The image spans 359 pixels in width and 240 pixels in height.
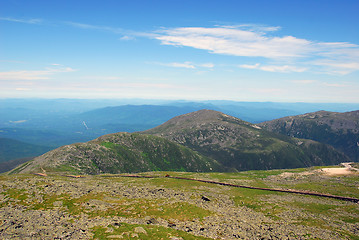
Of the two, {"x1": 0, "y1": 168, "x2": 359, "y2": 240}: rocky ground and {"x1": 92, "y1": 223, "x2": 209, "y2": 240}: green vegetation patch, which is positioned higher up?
{"x1": 92, "y1": 223, "x2": 209, "y2": 240}: green vegetation patch

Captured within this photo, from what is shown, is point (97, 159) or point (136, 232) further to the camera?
point (97, 159)

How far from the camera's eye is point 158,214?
4034 cm

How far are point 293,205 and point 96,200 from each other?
1919 inches

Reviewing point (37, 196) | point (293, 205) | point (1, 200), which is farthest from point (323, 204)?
point (1, 200)

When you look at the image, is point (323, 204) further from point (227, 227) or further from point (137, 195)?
point (137, 195)

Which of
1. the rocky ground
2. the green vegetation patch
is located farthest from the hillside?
the green vegetation patch

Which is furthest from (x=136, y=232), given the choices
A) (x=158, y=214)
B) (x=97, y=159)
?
(x=97, y=159)

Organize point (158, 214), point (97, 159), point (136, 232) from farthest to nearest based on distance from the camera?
1. point (97, 159)
2. point (158, 214)
3. point (136, 232)

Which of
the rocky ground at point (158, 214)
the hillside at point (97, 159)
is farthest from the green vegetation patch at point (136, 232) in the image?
the hillside at point (97, 159)

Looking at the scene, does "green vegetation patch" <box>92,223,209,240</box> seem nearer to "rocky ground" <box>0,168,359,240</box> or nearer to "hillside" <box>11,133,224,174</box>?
"rocky ground" <box>0,168,359,240</box>

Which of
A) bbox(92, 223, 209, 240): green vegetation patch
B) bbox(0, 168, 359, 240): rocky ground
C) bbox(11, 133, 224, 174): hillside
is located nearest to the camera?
bbox(92, 223, 209, 240): green vegetation patch

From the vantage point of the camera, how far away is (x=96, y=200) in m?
45.1

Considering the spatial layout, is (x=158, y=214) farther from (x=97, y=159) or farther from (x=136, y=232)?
(x=97, y=159)

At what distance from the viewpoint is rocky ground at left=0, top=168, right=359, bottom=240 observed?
3150 centimetres
